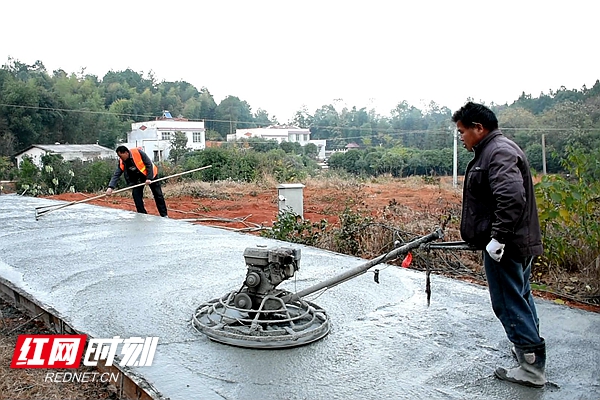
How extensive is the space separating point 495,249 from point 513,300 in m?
0.34

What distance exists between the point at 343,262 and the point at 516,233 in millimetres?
3149

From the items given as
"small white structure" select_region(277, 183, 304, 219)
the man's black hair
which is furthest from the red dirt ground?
the man's black hair

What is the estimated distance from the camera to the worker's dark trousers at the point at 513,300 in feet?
9.37

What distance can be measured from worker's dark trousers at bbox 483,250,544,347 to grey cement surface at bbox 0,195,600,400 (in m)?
0.28

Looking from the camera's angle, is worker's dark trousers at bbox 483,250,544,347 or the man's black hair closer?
worker's dark trousers at bbox 483,250,544,347

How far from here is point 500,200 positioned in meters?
2.71

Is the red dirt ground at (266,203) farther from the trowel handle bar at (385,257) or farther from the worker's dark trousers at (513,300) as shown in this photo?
the worker's dark trousers at (513,300)

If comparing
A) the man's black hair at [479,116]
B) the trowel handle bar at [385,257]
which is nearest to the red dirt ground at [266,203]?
the trowel handle bar at [385,257]

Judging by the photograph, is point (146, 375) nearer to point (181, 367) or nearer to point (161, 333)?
point (181, 367)

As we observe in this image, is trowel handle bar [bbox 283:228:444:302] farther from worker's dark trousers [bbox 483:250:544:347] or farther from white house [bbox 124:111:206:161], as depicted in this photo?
white house [bbox 124:111:206:161]

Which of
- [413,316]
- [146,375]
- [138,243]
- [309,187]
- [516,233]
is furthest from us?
[309,187]

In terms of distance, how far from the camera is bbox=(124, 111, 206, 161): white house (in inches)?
1748

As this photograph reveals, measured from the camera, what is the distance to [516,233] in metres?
2.78

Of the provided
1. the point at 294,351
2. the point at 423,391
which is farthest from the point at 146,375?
the point at 423,391
